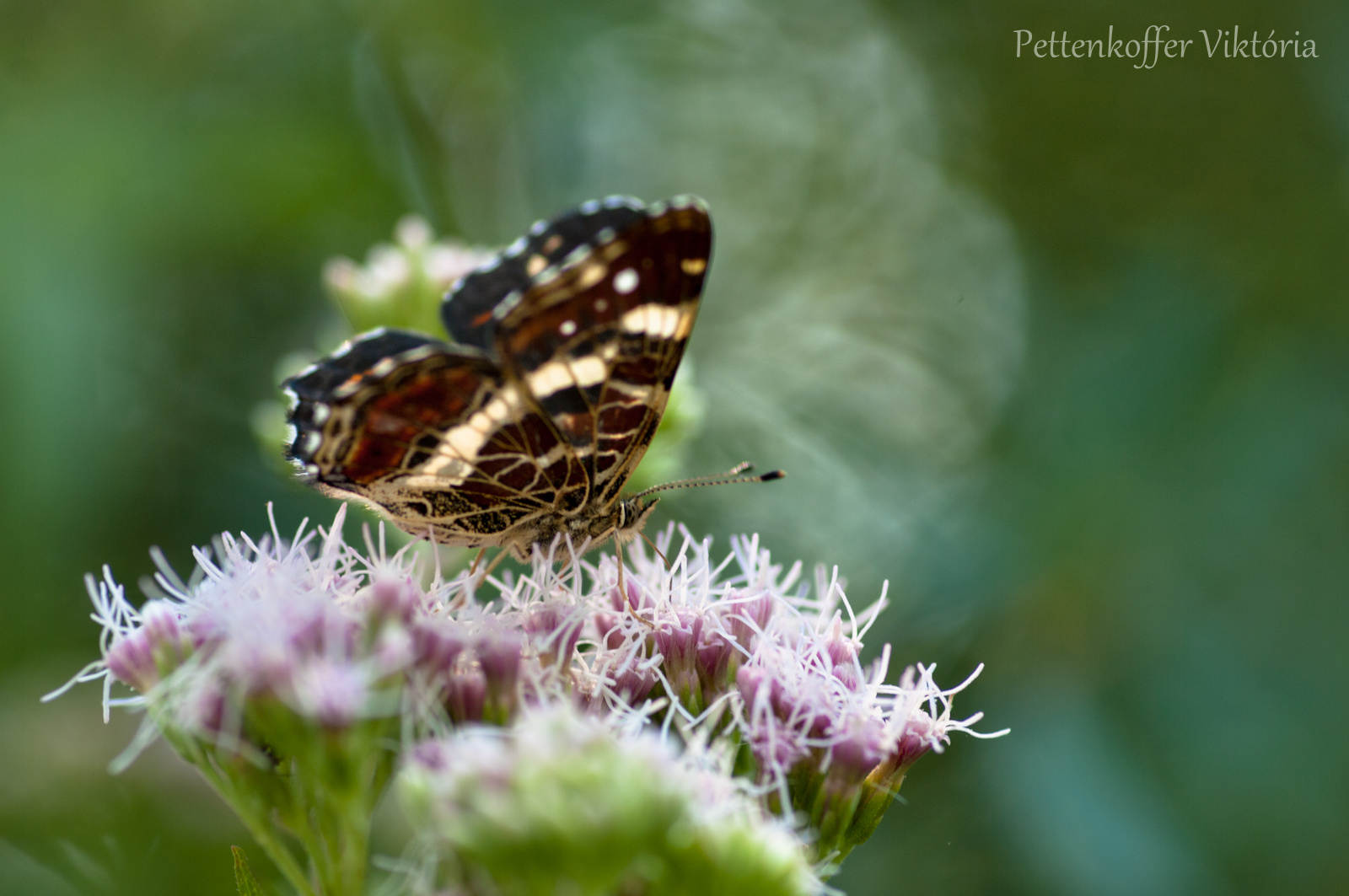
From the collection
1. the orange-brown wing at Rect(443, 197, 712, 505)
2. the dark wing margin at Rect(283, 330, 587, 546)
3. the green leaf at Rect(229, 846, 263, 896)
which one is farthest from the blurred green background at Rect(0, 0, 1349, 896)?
the orange-brown wing at Rect(443, 197, 712, 505)

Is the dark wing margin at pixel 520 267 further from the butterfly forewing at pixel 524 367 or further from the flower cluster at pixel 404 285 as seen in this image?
the flower cluster at pixel 404 285

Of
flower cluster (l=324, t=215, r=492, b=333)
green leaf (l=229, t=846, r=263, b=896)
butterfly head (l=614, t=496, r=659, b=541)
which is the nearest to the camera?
green leaf (l=229, t=846, r=263, b=896)

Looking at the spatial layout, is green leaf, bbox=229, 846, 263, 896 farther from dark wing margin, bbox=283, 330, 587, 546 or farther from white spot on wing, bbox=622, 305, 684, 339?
white spot on wing, bbox=622, 305, 684, 339

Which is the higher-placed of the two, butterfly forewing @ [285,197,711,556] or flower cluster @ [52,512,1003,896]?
butterfly forewing @ [285,197,711,556]

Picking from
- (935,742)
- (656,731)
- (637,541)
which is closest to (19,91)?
(637,541)

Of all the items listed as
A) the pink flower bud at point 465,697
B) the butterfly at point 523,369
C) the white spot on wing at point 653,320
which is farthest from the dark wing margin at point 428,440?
the pink flower bud at point 465,697

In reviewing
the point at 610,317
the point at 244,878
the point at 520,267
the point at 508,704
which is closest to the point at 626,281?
the point at 610,317

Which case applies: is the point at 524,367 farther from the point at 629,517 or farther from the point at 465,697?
the point at 465,697
